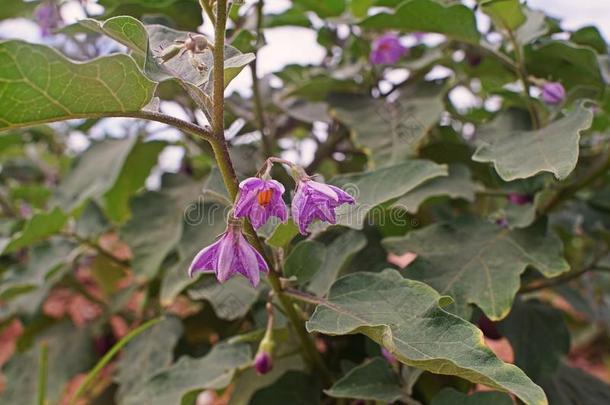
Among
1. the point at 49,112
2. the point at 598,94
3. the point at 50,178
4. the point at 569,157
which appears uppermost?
the point at 49,112

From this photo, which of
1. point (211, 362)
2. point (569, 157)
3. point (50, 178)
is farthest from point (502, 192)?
point (50, 178)

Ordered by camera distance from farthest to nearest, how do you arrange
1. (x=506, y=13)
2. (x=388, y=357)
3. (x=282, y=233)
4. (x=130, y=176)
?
(x=130, y=176), (x=506, y=13), (x=388, y=357), (x=282, y=233)

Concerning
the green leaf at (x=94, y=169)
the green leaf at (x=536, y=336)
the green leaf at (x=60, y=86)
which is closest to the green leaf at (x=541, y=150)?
the green leaf at (x=536, y=336)

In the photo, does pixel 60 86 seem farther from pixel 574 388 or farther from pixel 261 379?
pixel 574 388

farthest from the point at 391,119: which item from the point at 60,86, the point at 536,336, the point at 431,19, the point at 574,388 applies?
the point at 60,86

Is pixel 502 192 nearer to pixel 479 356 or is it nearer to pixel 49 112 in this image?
pixel 479 356
